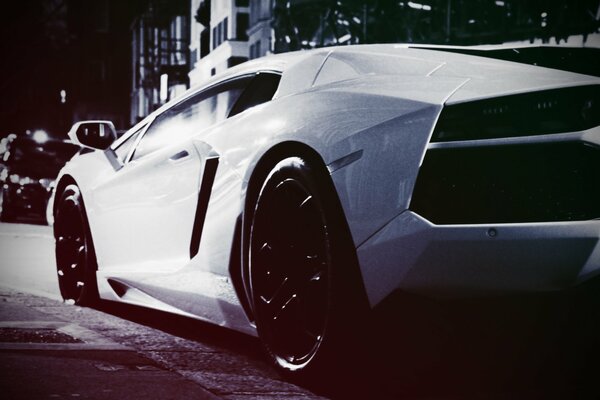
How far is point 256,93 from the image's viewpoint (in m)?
4.73

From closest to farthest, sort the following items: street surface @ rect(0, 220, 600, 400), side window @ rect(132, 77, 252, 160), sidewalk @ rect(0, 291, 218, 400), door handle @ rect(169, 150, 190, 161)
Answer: street surface @ rect(0, 220, 600, 400)
sidewalk @ rect(0, 291, 218, 400)
door handle @ rect(169, 150, 190, 161)
side window @ rect(132, 77, 252, 160)

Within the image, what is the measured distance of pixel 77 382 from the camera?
3.86m

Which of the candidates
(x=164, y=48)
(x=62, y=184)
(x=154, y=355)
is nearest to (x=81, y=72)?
(x=164, y=48)

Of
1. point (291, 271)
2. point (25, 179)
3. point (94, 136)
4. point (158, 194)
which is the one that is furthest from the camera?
point (25, 179)

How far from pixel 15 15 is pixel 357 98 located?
2051 inches

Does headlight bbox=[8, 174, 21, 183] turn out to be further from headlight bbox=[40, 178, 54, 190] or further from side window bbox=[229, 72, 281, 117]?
side window bbox=[229, 72, 281, 117]

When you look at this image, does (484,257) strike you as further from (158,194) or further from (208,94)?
(208,94)

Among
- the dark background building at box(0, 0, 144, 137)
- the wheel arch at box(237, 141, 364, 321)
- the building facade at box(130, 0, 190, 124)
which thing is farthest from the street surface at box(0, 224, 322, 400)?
the dark background building at box(0, 0, 144, 137)

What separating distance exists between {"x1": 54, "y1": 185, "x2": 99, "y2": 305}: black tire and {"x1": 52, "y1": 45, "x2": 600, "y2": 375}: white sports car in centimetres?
114

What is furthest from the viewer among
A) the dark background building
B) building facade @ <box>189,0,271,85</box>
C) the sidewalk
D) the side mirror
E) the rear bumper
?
the dark background building

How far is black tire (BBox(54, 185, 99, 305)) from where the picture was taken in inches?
238

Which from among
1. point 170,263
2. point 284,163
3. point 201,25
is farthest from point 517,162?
point 201,25

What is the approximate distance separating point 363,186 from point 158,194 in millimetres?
1804

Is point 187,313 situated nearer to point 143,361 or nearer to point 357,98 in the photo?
point 143,361
